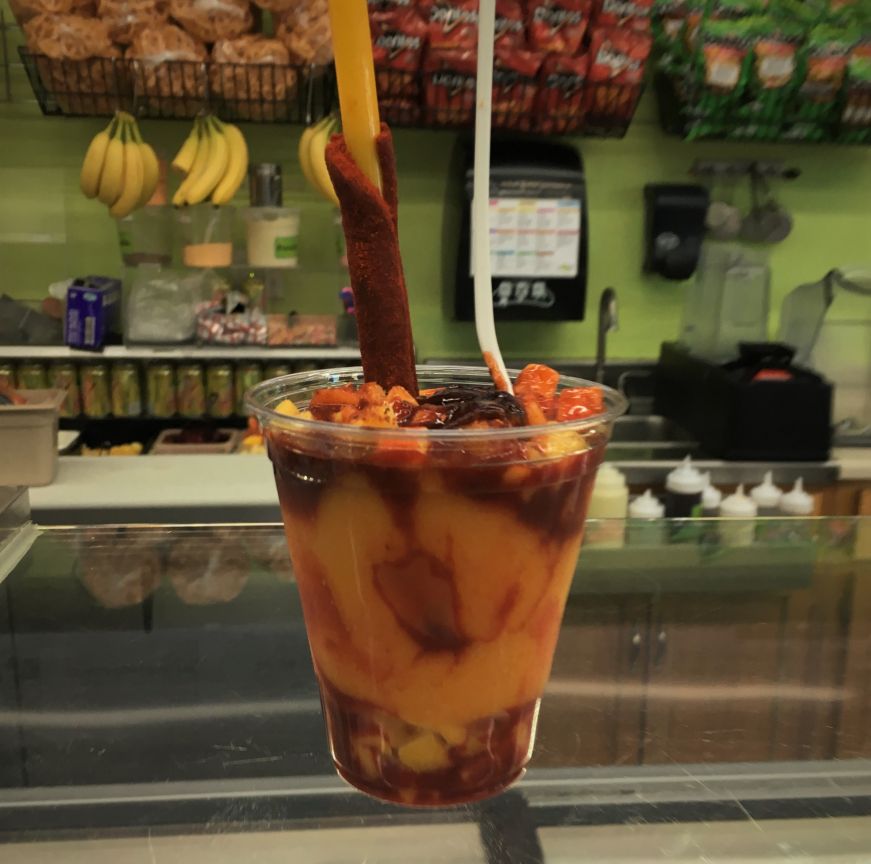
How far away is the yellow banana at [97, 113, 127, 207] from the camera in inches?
107

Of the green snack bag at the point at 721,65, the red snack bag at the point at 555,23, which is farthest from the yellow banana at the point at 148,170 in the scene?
the green snack bag at the point at 721,65

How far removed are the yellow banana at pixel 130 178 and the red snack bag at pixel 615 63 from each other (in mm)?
1435

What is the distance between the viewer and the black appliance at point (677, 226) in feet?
10.4

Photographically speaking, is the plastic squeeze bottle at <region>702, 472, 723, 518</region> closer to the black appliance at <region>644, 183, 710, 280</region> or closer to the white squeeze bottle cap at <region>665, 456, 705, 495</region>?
the white squeeze bottle cap at <region>665, 456, 705, 495</region>

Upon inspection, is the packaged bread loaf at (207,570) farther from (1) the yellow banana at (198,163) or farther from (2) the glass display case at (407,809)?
(1) the yellow banana at (198,163)

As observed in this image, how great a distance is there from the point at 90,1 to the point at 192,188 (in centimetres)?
63

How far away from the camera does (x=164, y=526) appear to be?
1.04 meters

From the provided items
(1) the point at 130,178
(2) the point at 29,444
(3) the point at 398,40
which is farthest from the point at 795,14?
(2) the point at 29,444

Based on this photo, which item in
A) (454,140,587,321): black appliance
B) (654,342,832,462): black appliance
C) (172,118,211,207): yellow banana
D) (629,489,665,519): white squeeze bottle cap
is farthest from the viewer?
(454,140,587,321): black appliance

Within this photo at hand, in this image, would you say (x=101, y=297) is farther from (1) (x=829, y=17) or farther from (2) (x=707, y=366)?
(1) (x=829, y=17)

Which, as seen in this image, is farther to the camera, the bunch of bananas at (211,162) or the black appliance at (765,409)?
the bunch of bananas at (211,162)

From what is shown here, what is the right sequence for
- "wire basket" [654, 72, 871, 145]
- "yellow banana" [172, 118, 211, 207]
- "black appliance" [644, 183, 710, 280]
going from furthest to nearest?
"black appliance" [644, 183, 710, 280] → "wire basket" [654, 72, 871, 145] → "yellow banana" [172, 118, 211, 207]

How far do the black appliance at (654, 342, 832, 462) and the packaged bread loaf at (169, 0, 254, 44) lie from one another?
5.91ft

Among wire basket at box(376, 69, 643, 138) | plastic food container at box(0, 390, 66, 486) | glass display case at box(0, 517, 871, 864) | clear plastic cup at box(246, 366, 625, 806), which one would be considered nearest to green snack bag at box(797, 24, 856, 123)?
wire basket at box(376, 69, 643, 138)
